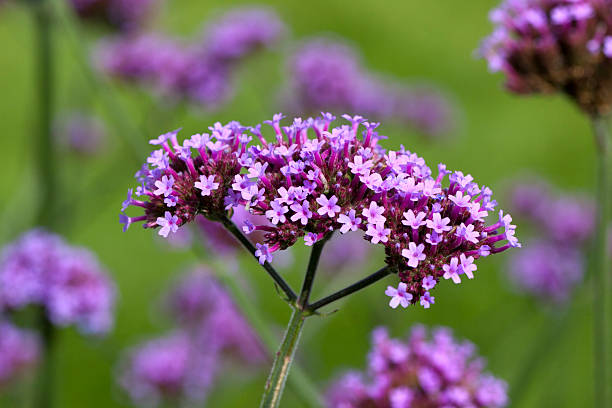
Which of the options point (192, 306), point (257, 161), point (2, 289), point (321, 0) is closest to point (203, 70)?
point (192, 306)

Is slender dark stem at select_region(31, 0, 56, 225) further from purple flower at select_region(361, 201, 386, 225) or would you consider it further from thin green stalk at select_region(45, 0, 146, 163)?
purple flower at select_region(361, 201, 386, 225)

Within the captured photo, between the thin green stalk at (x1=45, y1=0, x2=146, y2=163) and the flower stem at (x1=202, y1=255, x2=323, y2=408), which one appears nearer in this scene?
the flower stem at (x1=202, y1=255, x2=323, y2=408)

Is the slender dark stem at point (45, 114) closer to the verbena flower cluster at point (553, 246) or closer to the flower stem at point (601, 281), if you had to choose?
the flower stem at point (601, 281)

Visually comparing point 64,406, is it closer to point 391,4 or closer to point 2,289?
point 2,289

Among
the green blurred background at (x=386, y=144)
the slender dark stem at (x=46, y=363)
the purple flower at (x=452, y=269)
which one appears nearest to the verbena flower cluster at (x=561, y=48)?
the green blurred background at (x=386, y=144)

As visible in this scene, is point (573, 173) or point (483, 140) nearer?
point (573, 173)

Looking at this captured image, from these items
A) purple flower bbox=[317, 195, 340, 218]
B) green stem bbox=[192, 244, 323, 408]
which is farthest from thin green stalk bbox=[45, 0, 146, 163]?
purple flower bbox=[317, 195, 340, 218]
